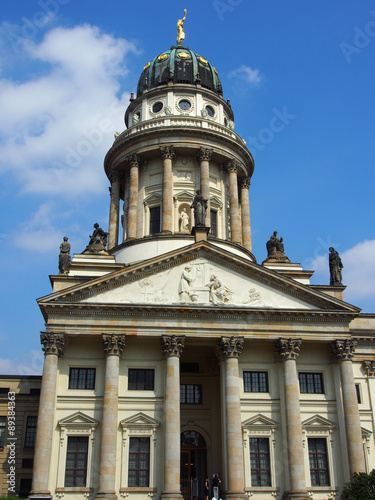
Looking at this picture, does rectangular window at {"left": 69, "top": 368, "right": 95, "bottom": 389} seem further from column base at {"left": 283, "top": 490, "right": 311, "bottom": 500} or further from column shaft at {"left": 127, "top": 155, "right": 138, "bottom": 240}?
column shaft at {"left": 127, "top": 155, "right": 138, "bottom": 240}

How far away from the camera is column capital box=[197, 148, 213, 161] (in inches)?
1807

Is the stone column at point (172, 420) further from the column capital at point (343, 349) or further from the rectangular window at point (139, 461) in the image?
the column capital at point (343, 349)

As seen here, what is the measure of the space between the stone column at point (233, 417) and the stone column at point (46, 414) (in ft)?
31.1

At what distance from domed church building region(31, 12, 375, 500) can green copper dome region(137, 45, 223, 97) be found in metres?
Result: 18.6

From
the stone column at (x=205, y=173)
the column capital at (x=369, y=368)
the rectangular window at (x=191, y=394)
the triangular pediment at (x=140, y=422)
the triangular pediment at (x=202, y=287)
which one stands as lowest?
the triangular pediment at (x=140, y=422)

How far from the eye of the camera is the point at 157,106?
50125mm

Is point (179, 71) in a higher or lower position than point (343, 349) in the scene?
higher

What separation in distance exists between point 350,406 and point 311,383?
113 inches

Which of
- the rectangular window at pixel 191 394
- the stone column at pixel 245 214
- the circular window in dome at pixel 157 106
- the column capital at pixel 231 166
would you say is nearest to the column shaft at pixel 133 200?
the circular window in dome at pixel 157 106

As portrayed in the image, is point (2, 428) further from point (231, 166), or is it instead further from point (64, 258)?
point (231, 166)

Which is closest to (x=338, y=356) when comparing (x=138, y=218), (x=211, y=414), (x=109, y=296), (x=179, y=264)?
(x=211, y=414)

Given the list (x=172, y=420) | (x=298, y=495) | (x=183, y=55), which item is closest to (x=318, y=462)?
(x=298, y=495)

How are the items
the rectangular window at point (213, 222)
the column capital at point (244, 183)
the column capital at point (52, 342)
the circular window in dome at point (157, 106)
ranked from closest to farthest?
1. the column capital at point (52, 342)
2. the rectangular window at point (213, 222)
3. the circular window in dome at point (157, 106)
4. the column capital at point (244, 183)

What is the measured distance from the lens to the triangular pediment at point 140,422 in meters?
31.9
